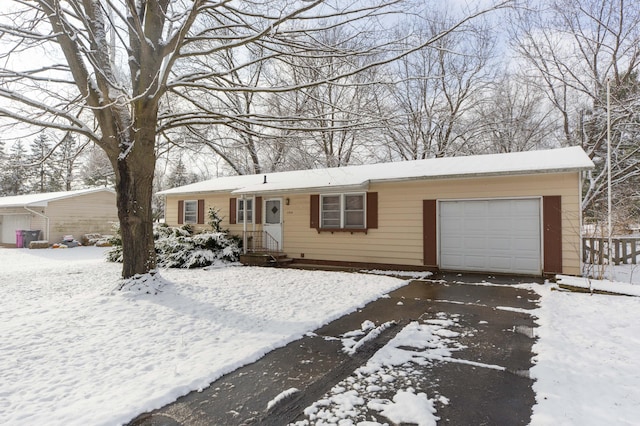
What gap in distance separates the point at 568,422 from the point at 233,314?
4261mm

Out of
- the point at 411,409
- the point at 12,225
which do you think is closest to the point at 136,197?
the point at 411,409

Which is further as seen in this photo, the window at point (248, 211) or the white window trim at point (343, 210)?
the window at point (248, 211)

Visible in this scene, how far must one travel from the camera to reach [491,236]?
9047 mm

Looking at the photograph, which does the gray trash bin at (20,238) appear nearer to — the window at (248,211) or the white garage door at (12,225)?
the white garage door at (12,225)

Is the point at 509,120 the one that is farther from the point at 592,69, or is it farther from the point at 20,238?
the point at 20,238

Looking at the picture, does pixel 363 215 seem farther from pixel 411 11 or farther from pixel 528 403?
pixel 528 403

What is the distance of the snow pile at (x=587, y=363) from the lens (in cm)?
262

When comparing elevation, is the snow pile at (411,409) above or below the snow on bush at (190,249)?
below

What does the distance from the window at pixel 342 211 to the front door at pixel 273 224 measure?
5.93 ft

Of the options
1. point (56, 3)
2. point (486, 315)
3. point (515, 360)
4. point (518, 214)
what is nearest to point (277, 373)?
point (515, 360)

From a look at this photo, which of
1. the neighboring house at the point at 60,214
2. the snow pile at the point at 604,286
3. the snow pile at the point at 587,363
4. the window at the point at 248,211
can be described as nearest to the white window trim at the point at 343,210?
the window at the point at 248,211

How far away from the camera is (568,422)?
248 cm

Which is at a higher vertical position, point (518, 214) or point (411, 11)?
point (411, 11)

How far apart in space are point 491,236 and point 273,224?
23.4 ft
